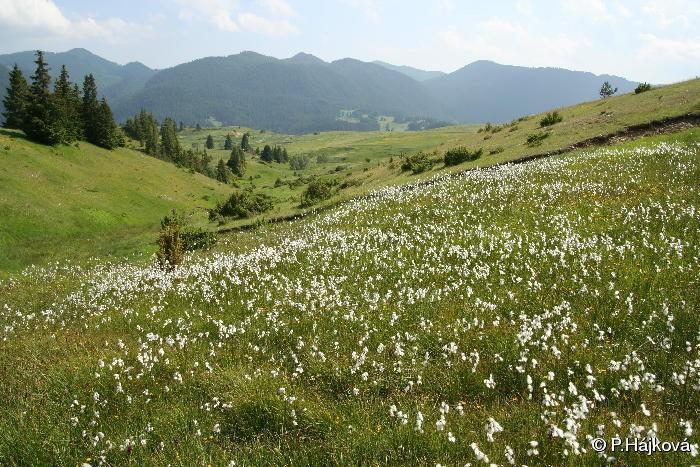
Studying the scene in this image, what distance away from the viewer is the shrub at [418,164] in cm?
4218

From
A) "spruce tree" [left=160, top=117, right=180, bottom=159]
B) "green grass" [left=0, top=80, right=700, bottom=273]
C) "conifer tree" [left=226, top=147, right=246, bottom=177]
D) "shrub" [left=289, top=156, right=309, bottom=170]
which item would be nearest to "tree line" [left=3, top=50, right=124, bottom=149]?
"green grass" [left=0, top=80, right=700, bottom=273]

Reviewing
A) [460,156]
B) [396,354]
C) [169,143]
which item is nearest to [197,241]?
[396,354]

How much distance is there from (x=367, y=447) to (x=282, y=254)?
11.6m

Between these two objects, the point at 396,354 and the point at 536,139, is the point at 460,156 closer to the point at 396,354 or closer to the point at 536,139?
the point at 536,139

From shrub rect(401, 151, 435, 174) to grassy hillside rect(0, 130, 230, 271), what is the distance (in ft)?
76.0

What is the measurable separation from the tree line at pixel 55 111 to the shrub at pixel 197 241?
169ft

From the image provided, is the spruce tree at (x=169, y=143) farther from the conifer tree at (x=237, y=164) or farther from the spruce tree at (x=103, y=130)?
the spruce tree at (x=103, y=130)

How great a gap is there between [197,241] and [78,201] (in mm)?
32879

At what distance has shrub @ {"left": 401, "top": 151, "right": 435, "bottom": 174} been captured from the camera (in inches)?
1661

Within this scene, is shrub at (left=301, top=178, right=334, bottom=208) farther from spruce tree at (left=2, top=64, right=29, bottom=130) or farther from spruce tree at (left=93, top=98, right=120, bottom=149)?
spruce tree at (left=2, top=64, right=29, bottom=130)

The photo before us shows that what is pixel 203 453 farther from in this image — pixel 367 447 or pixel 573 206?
pixel 573 206

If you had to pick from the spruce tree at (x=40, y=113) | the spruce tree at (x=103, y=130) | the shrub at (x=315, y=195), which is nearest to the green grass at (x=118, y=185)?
the shrub at (x=315, y=195)

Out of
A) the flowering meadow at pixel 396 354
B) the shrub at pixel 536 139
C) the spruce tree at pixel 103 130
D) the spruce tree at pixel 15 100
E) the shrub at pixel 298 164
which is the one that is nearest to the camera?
the flowering meadow at pixel 396 354

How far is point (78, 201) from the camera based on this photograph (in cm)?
5244
